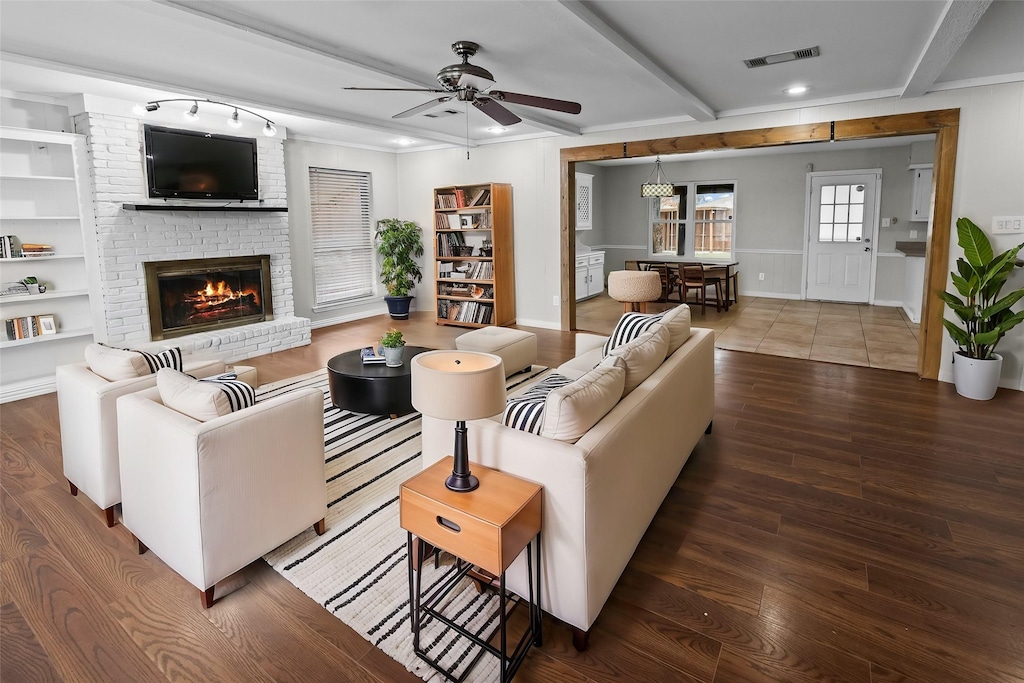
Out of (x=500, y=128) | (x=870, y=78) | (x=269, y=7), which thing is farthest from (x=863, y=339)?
(x=269, y=7)

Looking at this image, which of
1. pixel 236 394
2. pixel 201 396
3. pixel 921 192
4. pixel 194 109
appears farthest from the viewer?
pixel 921 192

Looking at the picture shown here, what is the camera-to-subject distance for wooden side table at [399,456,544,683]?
168 centimetres

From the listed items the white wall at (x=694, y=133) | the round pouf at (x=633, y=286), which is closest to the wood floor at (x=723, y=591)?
the round pouf at (x=633, y=286)

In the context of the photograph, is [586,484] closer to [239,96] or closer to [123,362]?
[123,362]

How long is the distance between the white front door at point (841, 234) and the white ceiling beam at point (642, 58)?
187 inches

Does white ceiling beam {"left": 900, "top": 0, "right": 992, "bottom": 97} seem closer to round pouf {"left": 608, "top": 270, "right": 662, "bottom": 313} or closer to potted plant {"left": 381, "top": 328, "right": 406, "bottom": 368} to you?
round pouf {"left": 608, "top": 270, "right": 662, "bottom": 313}

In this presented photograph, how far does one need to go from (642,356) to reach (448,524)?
1.21 meters

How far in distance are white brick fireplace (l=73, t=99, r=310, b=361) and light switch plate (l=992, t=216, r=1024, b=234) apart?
6646 millimetres

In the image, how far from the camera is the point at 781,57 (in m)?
3.89

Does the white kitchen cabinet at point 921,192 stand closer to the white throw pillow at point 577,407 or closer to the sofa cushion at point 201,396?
the white throw pillow at point 577,407

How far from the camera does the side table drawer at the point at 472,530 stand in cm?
166

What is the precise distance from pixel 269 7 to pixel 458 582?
3.04 metres

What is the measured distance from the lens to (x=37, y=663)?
1853 millimetres

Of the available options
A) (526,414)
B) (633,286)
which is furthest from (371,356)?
(526,414)
